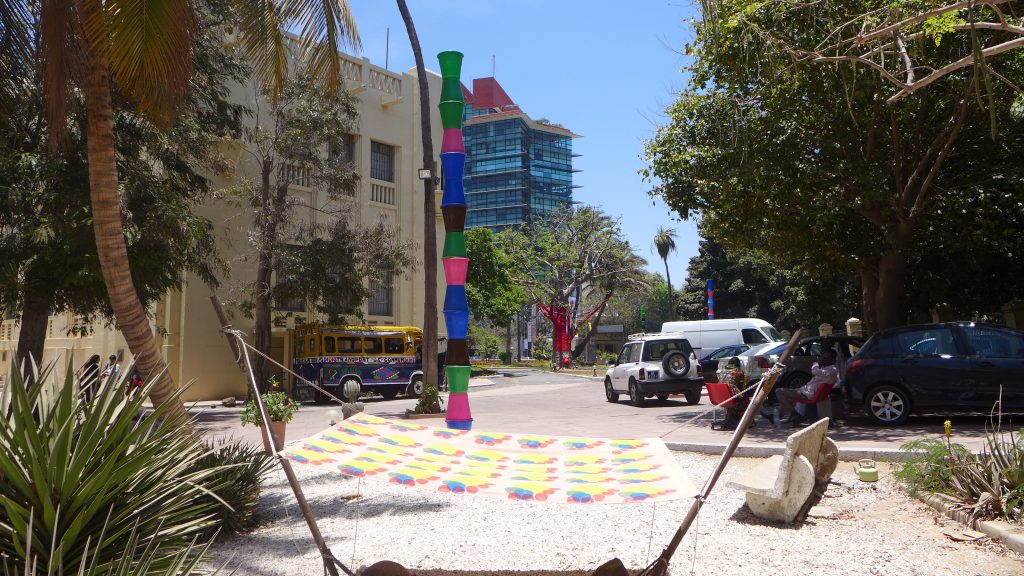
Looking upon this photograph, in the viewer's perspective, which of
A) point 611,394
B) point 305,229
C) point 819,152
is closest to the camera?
point 819,152

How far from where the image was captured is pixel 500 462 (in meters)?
5.62

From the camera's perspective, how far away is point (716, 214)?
16.2m

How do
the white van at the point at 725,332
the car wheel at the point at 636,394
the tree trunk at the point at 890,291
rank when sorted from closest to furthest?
the tree trunk at the point at 890,291, the car wheel at the point at 636,394, the white van at the point at 725,332

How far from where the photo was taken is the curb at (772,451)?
30.1ft

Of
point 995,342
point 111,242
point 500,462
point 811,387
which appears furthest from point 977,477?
point 111,242

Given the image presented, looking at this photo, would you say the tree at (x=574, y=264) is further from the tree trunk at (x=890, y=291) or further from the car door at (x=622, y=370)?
the tree trunk at (x=890, y=291)

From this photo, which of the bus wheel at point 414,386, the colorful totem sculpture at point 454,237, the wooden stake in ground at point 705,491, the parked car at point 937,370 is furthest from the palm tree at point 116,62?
the bus wheel at point 414,386

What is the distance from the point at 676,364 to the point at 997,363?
26.4ft

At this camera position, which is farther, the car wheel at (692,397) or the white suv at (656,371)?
the car wheel at (692,397)

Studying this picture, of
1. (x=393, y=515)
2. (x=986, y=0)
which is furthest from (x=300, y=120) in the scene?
(x=986, y=0)

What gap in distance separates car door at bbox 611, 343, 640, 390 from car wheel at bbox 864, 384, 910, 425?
25.5 feet

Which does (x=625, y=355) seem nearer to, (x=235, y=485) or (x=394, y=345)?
(x=394, y=345)

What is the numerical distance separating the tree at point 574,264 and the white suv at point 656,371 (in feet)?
93.1

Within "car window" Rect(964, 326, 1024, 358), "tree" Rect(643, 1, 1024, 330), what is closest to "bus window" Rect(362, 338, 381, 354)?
"tree" Rect(643, 1, 1024, 330)
